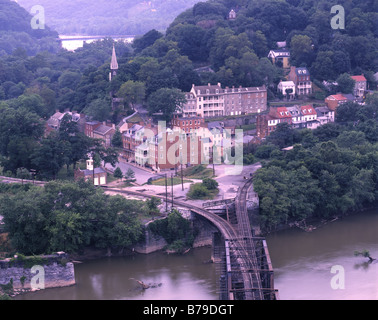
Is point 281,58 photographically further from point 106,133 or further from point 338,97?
point 106,133

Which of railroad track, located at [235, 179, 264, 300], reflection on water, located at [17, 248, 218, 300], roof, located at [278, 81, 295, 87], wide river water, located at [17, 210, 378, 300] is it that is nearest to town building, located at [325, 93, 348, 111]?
roof, located at [278, 81, 295, 87]

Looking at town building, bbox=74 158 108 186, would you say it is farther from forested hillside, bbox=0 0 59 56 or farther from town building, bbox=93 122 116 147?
forested hillside, bbox=0 0 59 56

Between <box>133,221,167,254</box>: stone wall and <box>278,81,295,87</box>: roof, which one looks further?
<box>278,81,295,87</box>: roof

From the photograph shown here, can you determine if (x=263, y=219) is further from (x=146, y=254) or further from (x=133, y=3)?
(x=133, y=3)

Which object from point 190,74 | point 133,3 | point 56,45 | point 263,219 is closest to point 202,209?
point 263,219

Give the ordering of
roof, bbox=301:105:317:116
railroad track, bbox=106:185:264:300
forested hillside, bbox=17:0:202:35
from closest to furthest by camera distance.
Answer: railroad track, bbox=106:185:264:300, roof, bbox=301:105:317:116, forested hillside, bbox=17:0:202:35

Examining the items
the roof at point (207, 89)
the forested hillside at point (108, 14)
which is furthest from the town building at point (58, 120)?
the forested hillside at point (108, 14)

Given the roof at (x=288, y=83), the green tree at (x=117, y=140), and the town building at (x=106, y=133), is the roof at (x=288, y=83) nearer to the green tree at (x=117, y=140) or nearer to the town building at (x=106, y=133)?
the town building at (x=106, y=133)

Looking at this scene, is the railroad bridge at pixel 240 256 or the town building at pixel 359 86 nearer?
the railroad bridge at pixel 240 256

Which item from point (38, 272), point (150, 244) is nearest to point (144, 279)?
point (150, 244)
